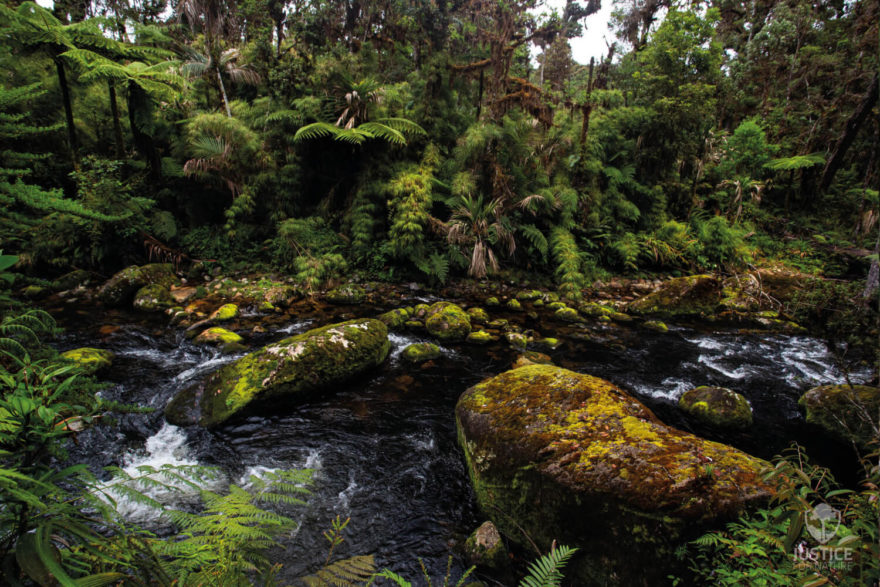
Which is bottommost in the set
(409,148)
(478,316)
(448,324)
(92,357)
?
(478,316)

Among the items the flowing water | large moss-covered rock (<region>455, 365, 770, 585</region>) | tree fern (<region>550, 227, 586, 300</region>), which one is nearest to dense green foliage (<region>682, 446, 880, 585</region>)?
large moss-covered rock (<region>455, 365, 770, 585</region>)

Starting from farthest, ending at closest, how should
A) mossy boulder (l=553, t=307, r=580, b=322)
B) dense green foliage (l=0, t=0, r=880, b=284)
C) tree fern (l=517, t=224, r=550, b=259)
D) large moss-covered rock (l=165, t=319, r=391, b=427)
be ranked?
tree fern (l=517, t=224, r=550, b=259), dense green foliage (l=0, t=0, r=880, b=284), mossy boulder (l=553, t=307, r=580, b=322), large moss-covered rock (l=165, t=319, r=391, b=427)

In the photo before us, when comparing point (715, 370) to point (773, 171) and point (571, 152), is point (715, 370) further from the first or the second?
point (773, 171)

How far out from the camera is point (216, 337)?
19.1ft

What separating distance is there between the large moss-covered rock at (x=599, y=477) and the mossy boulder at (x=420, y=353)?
2.39 m

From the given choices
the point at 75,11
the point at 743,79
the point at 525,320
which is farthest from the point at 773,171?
the point at 75,11

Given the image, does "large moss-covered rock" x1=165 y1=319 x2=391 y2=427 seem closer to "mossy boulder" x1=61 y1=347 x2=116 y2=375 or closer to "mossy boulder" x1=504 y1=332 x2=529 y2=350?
"mossy boulder" x1=61 y1=347 x2=116 y2=375

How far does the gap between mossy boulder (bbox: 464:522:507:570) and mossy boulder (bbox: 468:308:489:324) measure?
15.9ft

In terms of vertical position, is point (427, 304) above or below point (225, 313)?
below

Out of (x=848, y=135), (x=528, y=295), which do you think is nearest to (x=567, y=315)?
(x=528, y=295)

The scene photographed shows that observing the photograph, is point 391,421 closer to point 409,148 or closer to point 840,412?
point 840,412

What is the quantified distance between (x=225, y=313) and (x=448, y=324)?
448 centimetres

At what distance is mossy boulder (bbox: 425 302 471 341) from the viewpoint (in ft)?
21.6

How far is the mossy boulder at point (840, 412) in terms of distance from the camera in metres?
3.82
